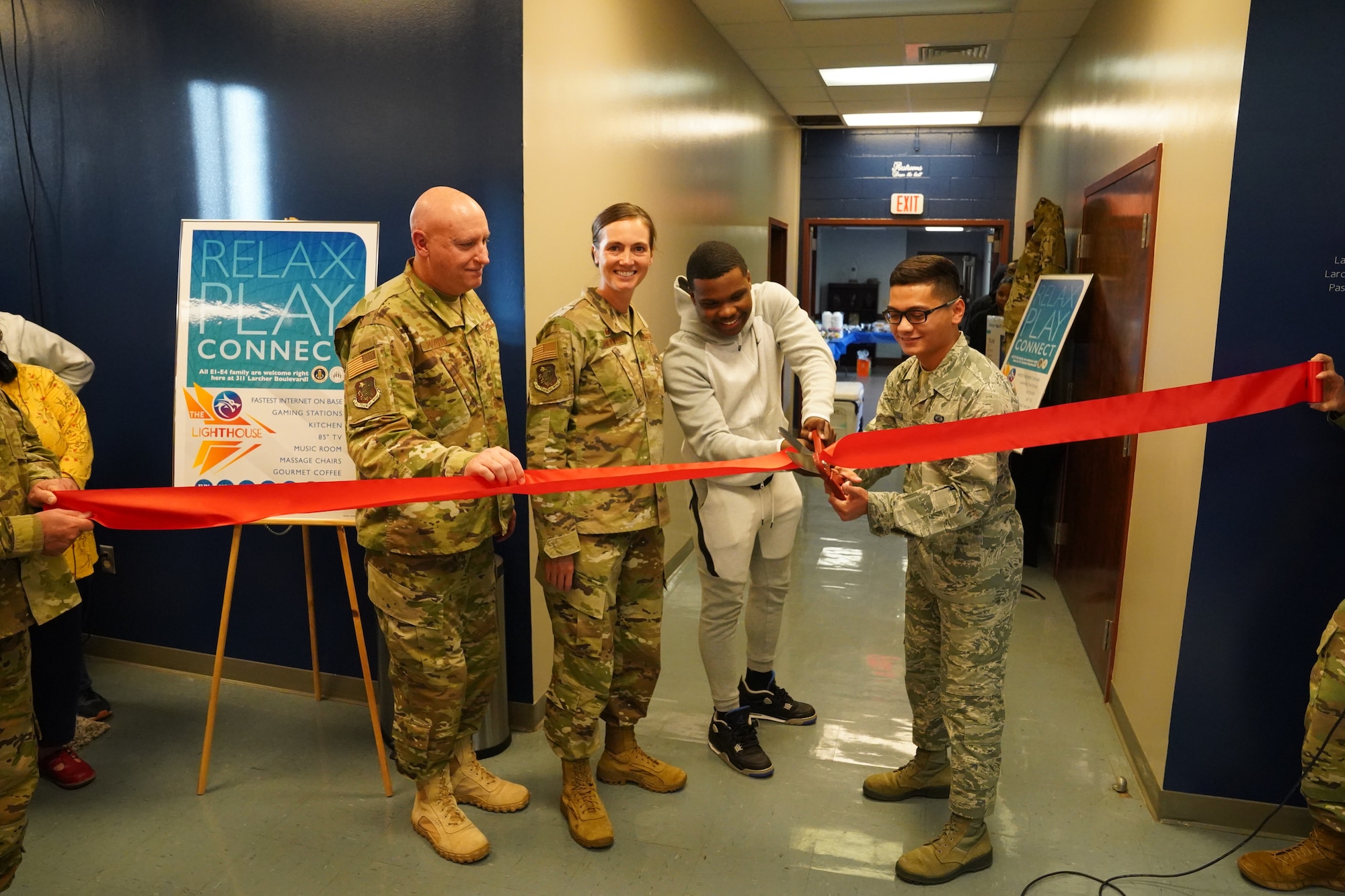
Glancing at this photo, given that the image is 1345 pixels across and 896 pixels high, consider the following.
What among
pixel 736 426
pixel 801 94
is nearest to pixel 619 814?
pixel 736 426

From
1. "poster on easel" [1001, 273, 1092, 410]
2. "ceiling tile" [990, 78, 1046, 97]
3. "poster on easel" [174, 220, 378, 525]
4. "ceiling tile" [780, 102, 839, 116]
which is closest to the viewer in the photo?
"poster on easel" [174, 220, 378, 525]

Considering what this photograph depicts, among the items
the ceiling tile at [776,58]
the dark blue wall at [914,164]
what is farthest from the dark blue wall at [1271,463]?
the dark blue wall at [914,164]

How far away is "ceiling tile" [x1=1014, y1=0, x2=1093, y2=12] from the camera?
4469mm

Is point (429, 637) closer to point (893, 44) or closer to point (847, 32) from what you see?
point (847, 32)

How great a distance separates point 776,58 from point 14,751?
553 cm

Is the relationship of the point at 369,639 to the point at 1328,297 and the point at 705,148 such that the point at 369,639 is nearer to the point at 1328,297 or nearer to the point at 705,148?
the point at 1328,297

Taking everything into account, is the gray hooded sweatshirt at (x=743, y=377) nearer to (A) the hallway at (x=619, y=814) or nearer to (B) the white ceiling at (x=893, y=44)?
(A) the hallway at (x=619, y=814)

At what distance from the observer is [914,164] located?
834cm

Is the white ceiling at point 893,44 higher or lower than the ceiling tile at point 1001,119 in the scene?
lower

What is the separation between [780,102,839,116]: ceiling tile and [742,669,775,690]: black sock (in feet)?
18.3

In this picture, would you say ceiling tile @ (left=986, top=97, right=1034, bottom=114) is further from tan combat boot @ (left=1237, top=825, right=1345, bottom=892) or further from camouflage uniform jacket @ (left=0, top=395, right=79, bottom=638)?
camouflage uniform jacket @ (left=0, top=395, right=79, bottom=638)

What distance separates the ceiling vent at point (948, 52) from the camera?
5.43 meters

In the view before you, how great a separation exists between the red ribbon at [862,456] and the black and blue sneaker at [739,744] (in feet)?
3.41

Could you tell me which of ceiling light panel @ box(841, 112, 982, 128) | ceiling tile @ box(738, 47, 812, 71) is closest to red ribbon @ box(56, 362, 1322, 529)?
ceiling tile @ box(738, 47, 812, 71)
